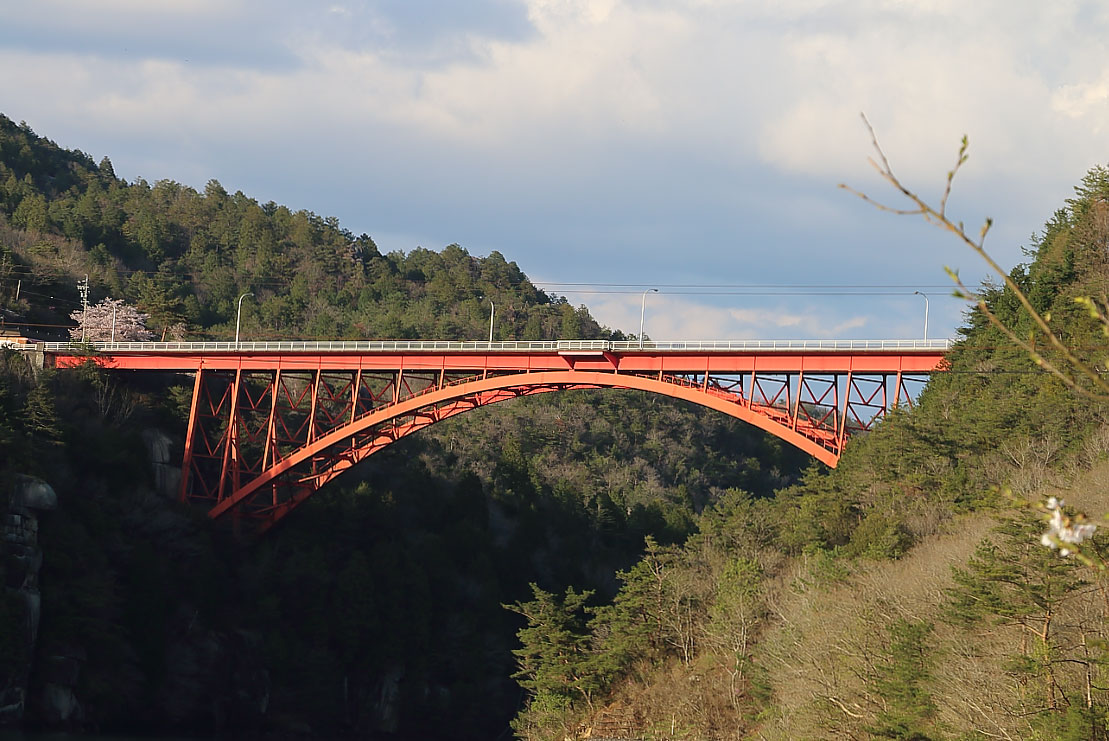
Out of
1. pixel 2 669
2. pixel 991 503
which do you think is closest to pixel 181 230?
pixel 2 669

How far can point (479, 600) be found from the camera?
2189 inches

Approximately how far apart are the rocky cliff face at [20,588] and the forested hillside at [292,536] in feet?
0.41

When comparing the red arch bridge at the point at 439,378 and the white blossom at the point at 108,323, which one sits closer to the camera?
the red arch bridge at the point at 439,378

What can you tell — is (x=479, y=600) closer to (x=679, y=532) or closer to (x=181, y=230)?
(x=679, y=532)

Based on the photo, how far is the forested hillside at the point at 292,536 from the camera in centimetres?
4062

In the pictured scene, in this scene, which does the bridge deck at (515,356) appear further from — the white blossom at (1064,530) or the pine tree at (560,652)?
the white blossom at (1064,530)

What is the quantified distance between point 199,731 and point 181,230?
2511 inches

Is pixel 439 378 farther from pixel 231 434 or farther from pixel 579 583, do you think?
pixel 579 583

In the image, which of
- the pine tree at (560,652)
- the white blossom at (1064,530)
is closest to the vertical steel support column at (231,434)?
the pine tree at (560,652)

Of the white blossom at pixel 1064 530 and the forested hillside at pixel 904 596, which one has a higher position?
the white blossom at pixel 1064 530

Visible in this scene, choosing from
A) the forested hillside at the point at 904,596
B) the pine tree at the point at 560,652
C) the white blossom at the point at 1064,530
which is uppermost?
the white blossom at the point at 1064,530

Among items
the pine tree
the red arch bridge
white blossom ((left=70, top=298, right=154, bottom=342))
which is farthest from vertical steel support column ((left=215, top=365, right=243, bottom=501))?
white blossom ((left=70, top=298, right=154, bottom=342))

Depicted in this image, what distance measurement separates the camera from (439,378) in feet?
144

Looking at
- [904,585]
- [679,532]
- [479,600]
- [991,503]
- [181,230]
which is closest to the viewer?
[904,585]
